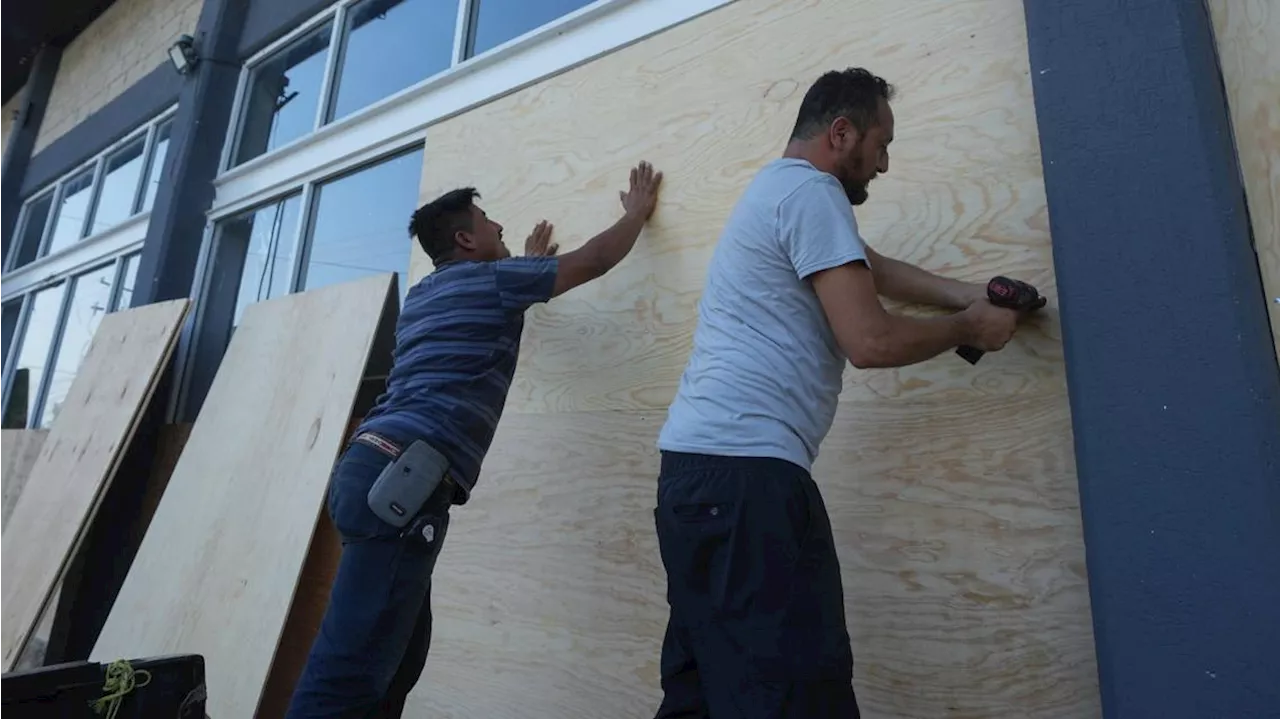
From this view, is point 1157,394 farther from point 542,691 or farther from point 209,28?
point 209,28

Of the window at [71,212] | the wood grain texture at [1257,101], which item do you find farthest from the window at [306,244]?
the window at [71,212]

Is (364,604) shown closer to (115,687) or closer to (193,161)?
(115,687)

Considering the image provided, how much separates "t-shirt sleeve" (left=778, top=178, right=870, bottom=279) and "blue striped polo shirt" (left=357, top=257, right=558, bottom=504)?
706 mm

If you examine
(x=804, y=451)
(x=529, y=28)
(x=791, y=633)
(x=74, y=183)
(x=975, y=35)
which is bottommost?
(x=791, y=633)

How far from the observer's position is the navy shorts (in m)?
1.06

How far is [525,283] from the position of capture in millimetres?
1781

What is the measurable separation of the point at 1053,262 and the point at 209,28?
4.42 meters

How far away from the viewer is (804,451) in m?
1.21

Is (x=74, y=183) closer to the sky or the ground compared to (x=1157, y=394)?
closer to the sky

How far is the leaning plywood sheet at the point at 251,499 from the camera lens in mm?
2363

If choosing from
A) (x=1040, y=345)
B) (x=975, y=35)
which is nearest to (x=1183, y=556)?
(x=1040, y=345)

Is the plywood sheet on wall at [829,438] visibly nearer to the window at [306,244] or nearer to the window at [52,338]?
the window at [306,244]

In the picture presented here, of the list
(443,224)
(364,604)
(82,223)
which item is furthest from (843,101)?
(82,223)

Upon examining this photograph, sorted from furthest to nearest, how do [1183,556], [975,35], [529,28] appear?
[529,28] → [975,35] → [1183,556]
